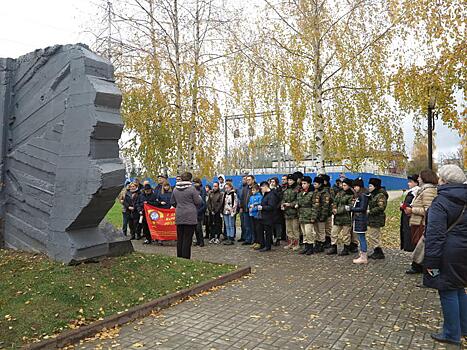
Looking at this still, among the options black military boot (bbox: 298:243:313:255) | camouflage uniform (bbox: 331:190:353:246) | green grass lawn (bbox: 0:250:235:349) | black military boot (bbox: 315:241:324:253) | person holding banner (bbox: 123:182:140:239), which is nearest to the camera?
green grass lawn (bbox: 0:250:235:349)

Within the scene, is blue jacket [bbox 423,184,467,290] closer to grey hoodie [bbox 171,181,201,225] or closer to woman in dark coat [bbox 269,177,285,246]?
grey hoodie [bbox 171,181,201,225]

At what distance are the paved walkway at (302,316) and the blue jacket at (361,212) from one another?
87 centimetres

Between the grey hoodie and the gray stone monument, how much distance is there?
1.37 m

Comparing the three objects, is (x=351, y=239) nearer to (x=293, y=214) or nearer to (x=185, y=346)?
(x=293, y=214)

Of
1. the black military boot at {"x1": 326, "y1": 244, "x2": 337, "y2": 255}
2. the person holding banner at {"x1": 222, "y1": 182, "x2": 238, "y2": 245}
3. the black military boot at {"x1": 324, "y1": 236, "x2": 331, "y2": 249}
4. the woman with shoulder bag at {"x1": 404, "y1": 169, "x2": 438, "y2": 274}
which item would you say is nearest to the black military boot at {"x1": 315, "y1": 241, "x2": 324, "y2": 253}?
the black military boot at {"x1": 324, "y1": 236, "x2": 331, "y2": 249}

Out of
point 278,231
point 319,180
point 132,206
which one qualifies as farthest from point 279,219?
point 132,206

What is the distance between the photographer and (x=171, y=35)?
588 inches

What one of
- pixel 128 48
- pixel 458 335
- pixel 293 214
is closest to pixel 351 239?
pixel 293 214

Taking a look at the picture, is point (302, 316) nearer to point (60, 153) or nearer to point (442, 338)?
Result: point (442, 338)

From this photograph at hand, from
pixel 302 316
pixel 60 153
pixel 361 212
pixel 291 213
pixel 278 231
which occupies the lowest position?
pixel 302 316

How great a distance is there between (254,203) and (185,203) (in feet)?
9.68

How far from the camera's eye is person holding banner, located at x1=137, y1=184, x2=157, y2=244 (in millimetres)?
11953

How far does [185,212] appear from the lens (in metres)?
8.28

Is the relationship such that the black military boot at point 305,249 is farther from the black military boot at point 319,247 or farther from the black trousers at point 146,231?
the black trousers at point 146,231
